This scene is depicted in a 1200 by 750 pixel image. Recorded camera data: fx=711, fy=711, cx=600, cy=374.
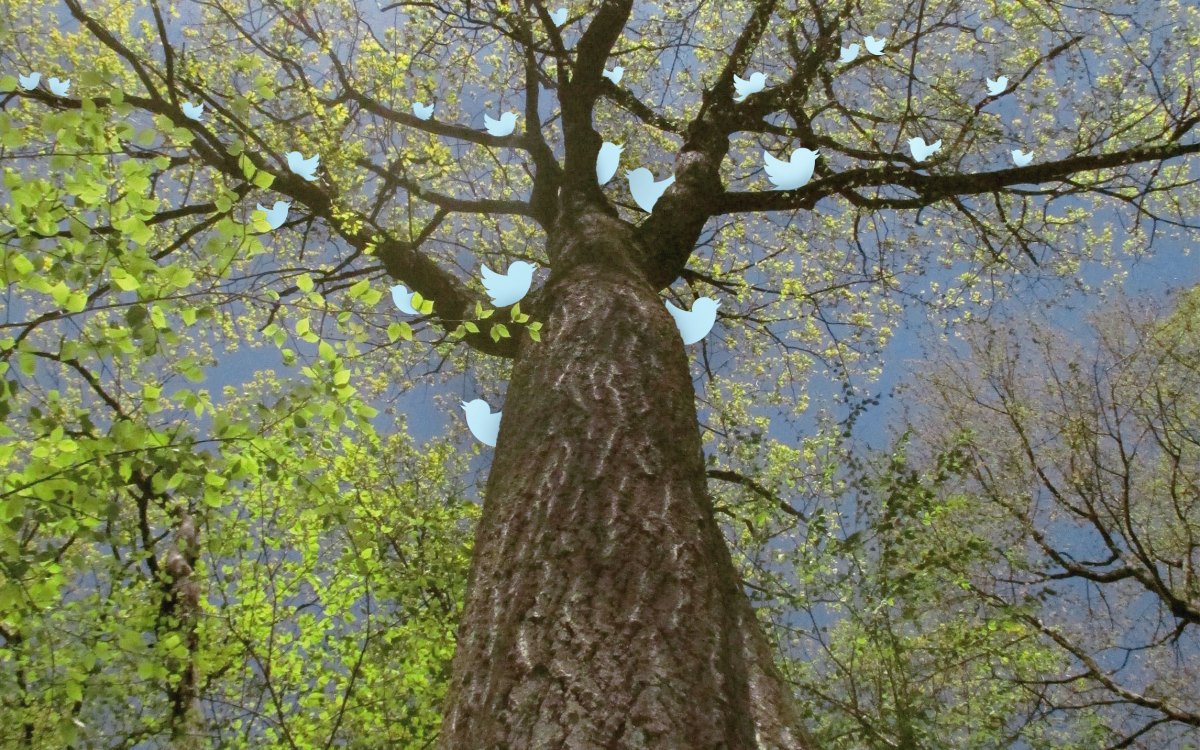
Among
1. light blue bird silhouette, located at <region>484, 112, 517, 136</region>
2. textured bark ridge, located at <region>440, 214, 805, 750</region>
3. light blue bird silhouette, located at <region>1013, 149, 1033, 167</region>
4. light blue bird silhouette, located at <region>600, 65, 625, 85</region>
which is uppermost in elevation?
light blue bird silhouette, located at <region>600, 65, 625, 85</region>

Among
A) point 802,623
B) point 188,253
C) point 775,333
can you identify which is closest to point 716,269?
point 775,333

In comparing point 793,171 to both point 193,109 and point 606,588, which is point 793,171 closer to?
point 606,588

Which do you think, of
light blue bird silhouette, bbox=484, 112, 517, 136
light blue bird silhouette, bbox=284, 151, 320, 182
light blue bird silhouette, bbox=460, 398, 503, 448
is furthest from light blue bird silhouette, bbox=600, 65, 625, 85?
light blue bird silhouette, bbox=460, 398, 503, 448

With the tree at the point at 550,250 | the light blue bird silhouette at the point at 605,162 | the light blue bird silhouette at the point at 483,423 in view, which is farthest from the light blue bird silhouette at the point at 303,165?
the light blue bird silhouette at the point at 483,423

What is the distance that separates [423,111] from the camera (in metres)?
5.75

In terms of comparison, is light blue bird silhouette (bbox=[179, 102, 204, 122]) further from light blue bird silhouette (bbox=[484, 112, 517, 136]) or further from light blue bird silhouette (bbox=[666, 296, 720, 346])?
light blue bird silhouette (bbox=[666, 296, 720, 346])

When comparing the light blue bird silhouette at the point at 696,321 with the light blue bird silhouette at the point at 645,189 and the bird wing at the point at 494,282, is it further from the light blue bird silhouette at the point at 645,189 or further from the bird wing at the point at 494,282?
the light blue bird silhouette at the point at 645,189

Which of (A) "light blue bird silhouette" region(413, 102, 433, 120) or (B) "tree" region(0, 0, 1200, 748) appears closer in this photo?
(B) "tree" region(0, 0, 1200, 748)

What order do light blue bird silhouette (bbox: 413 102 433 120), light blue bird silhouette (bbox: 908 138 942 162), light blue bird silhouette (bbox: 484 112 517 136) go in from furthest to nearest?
light blue bird silhouette (bbox: 413 102 433 120)
light blue bird silhouette (bbox: 484 112 517 136)
light blue bird silhouette (bbox: 908 138 942 162)

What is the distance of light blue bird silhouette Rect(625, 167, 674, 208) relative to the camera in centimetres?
467

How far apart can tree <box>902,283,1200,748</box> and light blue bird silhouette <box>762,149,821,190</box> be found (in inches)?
104

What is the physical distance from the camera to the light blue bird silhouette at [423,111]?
5.71m

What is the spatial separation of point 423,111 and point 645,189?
7.05 ft

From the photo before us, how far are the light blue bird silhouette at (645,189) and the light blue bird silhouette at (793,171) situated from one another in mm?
727
